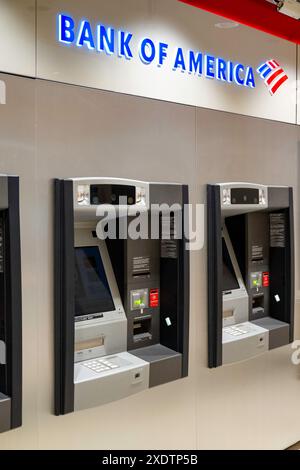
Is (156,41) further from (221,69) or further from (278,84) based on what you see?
(278,84)

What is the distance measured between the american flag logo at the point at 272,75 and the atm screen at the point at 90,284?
1.68 metres

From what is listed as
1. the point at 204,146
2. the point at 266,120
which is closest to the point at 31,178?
the point at 204,146

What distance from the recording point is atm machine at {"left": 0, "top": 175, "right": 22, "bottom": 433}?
2225 millimetres

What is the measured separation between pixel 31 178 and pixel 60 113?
34 centimetres

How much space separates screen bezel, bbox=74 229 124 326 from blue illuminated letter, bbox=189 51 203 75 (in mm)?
1109

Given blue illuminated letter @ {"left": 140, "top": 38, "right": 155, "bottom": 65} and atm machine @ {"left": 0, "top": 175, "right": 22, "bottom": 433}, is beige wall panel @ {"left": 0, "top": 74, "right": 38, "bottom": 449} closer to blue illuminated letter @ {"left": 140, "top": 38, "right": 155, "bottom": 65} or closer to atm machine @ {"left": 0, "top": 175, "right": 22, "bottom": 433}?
atm machine @ {"left": 0, "top": 175, "right": 22, "bottom": 433}

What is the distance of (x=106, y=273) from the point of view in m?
2.80

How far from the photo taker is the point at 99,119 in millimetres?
2615

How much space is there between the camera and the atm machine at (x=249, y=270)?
312 centimetres

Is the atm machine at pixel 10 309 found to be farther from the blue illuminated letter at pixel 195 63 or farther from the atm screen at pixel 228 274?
the atm screen at pixel 228 274

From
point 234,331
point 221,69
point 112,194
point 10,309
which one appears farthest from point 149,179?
point 234,331

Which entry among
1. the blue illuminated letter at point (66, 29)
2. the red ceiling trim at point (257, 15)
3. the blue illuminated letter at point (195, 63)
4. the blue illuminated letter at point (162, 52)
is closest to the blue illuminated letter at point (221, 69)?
the blue illuminated letter at point (195, 63)

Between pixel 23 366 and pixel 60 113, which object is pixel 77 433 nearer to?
pixel 23 366

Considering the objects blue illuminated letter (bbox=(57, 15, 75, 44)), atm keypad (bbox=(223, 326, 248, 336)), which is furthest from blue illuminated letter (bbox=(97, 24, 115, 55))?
atm keypad (bbox=(223, 326, 248, 336))
